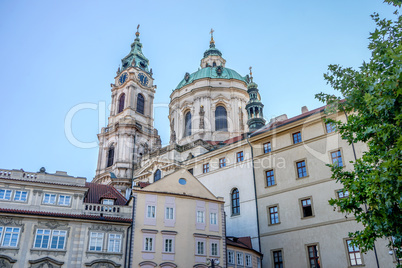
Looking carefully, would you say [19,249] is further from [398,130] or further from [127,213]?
[398,130]

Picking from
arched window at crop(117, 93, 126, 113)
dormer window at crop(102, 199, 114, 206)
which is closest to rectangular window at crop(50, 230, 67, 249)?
dormer window at crop(102, 199, 114, 206)

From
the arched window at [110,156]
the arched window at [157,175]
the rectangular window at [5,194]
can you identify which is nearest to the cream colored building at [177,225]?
the rectangular window at [5,194]

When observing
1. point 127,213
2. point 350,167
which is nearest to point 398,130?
point 350,167

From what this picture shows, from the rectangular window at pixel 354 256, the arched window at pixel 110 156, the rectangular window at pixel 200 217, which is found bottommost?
the rectangular window at pixel 354 256

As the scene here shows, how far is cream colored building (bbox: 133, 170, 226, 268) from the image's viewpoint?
25.8m

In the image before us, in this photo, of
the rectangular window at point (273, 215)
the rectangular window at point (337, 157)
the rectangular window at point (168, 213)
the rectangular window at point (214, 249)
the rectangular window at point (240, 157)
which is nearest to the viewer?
the rectangular window at point (168, 213)

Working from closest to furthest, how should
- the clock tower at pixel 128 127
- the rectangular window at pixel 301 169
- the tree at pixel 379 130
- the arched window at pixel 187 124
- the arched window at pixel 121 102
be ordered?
the tree at pixel 379 130 → the rectangular window at pixel 301 169 → the clock tower at pixel 128 127 → the arched window at pixel 187 124 → the arched window at pixel 121 102

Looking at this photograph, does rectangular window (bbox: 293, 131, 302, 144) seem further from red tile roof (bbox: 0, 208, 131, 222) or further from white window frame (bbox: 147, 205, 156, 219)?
red tile roof (bbox: 0, 208, 131, 222)

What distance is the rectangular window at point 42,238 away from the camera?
2402 centimetres

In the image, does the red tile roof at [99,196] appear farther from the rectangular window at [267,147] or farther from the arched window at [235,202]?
the rectangular window at [267,147]

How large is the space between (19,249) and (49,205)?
345 cm

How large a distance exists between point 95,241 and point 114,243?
128 cm

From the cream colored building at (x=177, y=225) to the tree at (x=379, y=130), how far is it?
A: 13427 millimetres

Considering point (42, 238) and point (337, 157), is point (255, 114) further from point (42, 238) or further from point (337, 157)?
point (42, 238)
